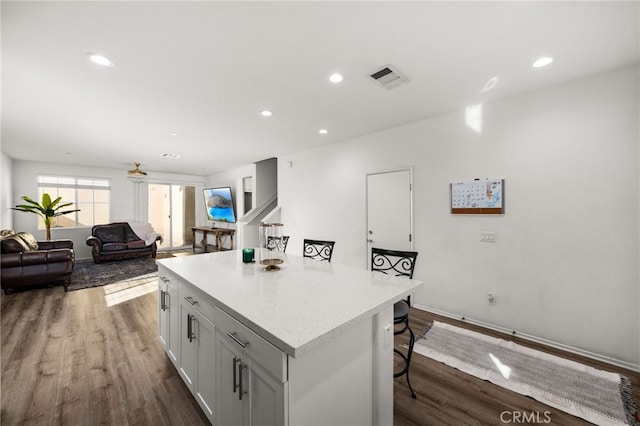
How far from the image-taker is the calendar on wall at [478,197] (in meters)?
2.80

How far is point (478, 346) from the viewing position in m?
2.48

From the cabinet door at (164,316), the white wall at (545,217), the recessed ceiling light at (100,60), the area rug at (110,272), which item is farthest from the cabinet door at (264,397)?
the area rug at (110,272)

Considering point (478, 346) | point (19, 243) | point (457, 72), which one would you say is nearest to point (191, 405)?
point (478, 346)

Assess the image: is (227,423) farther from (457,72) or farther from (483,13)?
(457,72)

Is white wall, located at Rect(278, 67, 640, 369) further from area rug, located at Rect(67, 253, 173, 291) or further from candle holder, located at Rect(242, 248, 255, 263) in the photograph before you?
area rug, located at Rect(67, 253, 173, 291)

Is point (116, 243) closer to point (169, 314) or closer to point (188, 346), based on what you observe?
point (169, 314)

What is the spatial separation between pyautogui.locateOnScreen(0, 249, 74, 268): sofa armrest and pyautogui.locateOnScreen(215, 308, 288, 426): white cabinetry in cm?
477

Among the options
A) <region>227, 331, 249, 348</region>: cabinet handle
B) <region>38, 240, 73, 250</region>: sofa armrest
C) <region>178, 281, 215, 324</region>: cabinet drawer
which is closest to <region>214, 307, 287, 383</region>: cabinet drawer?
<region>227, 331, 249, 348</region>: cabinet handle

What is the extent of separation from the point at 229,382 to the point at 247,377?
24 centimetres

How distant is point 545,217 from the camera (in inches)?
100

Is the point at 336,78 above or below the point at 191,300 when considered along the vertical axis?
above

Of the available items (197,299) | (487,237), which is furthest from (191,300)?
(487,237)

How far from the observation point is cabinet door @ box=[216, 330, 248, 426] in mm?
1205

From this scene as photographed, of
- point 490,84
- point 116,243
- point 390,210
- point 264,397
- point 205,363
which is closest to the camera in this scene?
point 264,397
